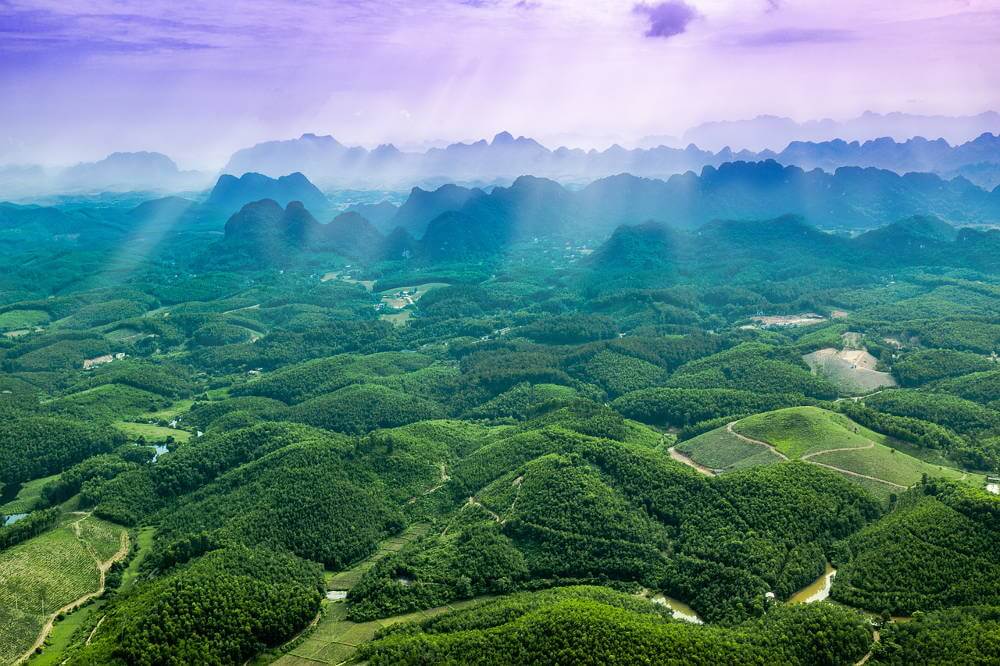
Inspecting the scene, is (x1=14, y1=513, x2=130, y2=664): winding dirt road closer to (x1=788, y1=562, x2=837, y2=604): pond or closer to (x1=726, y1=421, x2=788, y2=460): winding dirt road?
(x1=788, y1=562, x2=837, y2=604): pond

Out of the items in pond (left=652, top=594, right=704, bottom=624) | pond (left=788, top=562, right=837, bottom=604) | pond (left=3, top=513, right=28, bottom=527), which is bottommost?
pond (left=788, top=562, right=837, bottom=604)

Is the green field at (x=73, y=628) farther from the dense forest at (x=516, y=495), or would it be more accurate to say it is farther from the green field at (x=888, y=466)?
the green field at (x=888, y=466)

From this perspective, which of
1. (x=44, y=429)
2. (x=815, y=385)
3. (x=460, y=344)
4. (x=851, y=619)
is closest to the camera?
(x=851, y=619)

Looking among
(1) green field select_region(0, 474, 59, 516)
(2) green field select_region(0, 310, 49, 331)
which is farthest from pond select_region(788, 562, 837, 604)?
(2) green field select_region(0, 310, 49, 331)

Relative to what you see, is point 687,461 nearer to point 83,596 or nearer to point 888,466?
point 888,466

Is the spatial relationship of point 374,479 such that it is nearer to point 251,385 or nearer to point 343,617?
point 343,617

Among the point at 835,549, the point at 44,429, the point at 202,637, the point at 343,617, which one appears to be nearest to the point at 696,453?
the point at 835,549
